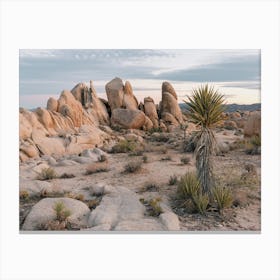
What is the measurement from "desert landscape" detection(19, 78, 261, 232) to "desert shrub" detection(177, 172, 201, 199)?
2cm

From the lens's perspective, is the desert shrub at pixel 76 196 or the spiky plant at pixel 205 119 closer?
the spiky plant at pixel 205 119

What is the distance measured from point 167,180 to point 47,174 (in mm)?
2788

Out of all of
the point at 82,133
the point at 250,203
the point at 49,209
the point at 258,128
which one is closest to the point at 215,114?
the point at 258,128

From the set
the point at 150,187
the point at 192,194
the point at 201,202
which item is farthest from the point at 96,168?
the point at 201,202

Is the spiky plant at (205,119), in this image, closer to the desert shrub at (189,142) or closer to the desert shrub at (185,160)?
the desert shrub at (189,142)

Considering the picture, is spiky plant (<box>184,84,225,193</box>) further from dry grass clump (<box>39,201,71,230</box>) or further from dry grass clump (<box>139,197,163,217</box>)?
dry grass clump (<box>39,201,71,230</box>)

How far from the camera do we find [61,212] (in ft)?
26.0

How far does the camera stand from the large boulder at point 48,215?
7.92m

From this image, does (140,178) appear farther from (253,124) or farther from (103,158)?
(253,124)

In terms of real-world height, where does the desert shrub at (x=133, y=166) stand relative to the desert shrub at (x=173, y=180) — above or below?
above

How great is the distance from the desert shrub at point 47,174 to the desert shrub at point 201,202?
3.30 m

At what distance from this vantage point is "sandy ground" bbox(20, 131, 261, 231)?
26.3 ft

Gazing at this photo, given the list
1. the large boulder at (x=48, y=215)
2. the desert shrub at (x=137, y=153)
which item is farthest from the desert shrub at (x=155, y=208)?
the desert shrub at (x=137, y=153)

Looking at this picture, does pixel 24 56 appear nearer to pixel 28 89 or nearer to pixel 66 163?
pixel 28 89
